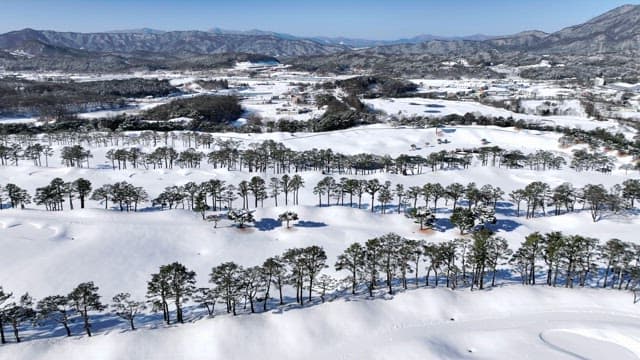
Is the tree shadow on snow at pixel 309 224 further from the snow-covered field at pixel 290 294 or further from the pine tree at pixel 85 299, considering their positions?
the pine tree at pixel 85 299

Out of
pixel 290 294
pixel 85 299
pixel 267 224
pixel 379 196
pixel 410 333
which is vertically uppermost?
pixel 379 196

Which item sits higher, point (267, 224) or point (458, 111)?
→ point (458, 111)

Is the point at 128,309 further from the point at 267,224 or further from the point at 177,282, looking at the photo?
the point at 267,224

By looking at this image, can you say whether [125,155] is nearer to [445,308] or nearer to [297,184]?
[297,184]

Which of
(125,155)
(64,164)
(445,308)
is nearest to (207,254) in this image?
(445,308)

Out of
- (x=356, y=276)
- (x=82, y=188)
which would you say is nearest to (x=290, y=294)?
(x=356, y=276)

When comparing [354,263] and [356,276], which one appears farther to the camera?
[356,276]

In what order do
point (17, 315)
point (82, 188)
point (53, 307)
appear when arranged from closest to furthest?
point (17, 315) < point (53, 307) < point (82, 188)

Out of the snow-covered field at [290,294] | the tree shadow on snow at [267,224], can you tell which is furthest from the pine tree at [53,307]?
the tree shadow on snow at [267,224]

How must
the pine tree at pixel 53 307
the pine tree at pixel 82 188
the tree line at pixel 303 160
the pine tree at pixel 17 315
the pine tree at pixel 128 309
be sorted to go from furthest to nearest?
1. the tree line at pixel 303 160
2. the pine tree at pixel 82 188
3. the pine tree at pixel 128 309
4. the pine tree at pixel 53 307
5. the pine tree at pixel 17 315

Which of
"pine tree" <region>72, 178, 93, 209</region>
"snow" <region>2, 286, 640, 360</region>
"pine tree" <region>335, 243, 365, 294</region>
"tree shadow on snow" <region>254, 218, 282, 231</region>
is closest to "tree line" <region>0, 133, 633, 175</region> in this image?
"pine tree" <region>72, 178, 93, 209</region>
